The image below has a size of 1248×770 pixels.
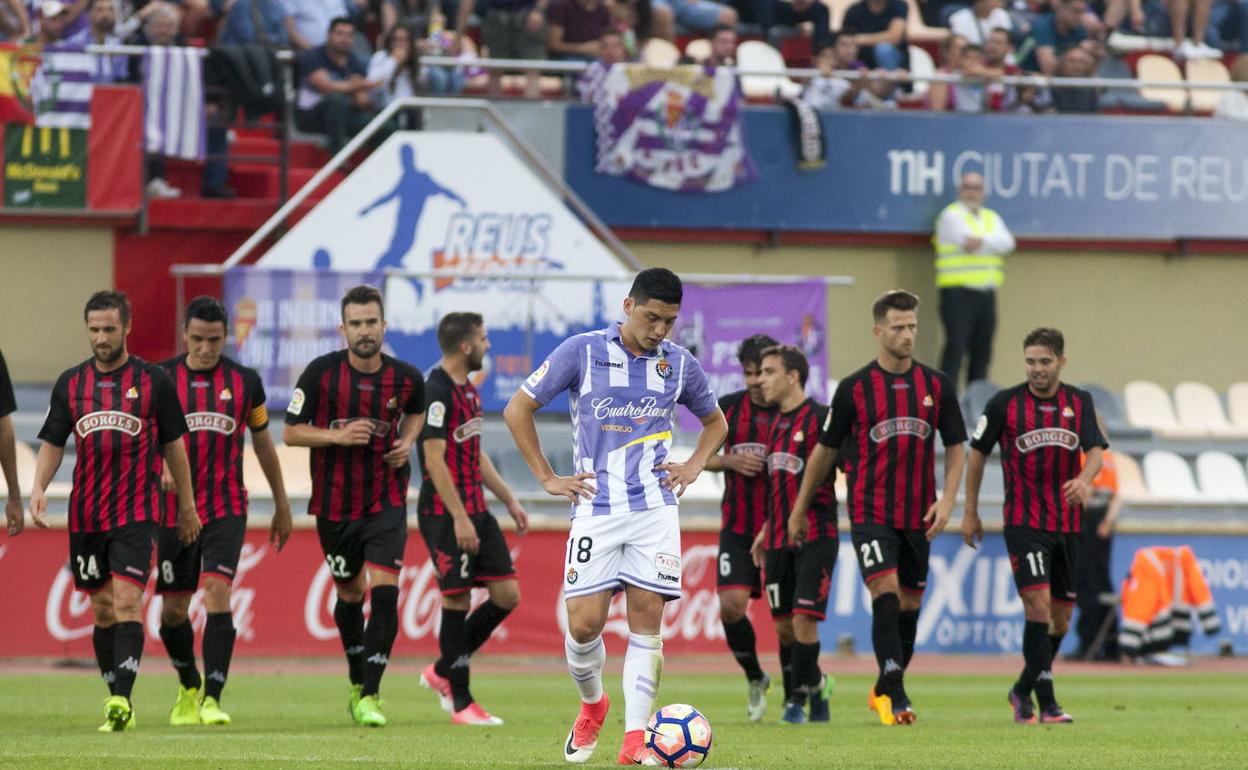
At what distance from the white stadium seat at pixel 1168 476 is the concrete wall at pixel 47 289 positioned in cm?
1015

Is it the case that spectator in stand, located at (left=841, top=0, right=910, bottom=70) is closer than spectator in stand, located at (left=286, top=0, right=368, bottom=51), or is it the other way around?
spectator in stand, located at (left=286, top=0, right=368, bottom=51)

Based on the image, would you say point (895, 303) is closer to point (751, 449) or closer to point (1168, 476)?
point (751, 449)

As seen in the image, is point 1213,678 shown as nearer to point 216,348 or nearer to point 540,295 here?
point 540,295

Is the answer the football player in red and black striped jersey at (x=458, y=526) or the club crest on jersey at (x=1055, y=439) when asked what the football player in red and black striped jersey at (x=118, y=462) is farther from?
the club crest on jersey at (x=1055, y=439)

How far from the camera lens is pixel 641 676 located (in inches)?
319

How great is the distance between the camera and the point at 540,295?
1802cm

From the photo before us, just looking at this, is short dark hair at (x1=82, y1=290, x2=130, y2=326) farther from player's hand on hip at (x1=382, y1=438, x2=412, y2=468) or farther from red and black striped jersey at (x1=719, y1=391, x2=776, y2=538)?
red and black striped jersey at (x1=719, y1=391, x2=776, y2=538)

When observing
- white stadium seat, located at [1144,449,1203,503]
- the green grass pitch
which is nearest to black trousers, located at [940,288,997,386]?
white stadium seat, located at [1144,449,1203,503]

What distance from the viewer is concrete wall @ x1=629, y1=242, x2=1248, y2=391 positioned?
22.1 metres

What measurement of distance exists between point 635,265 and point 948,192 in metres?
4.24

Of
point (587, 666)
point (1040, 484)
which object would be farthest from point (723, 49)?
point (587, 666)

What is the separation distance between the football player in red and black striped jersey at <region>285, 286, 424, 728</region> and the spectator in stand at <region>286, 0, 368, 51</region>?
31.7 feet

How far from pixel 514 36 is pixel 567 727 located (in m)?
10.9

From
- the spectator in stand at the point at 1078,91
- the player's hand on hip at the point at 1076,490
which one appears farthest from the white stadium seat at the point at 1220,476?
the player's hand on hip at the point at 1076,490
